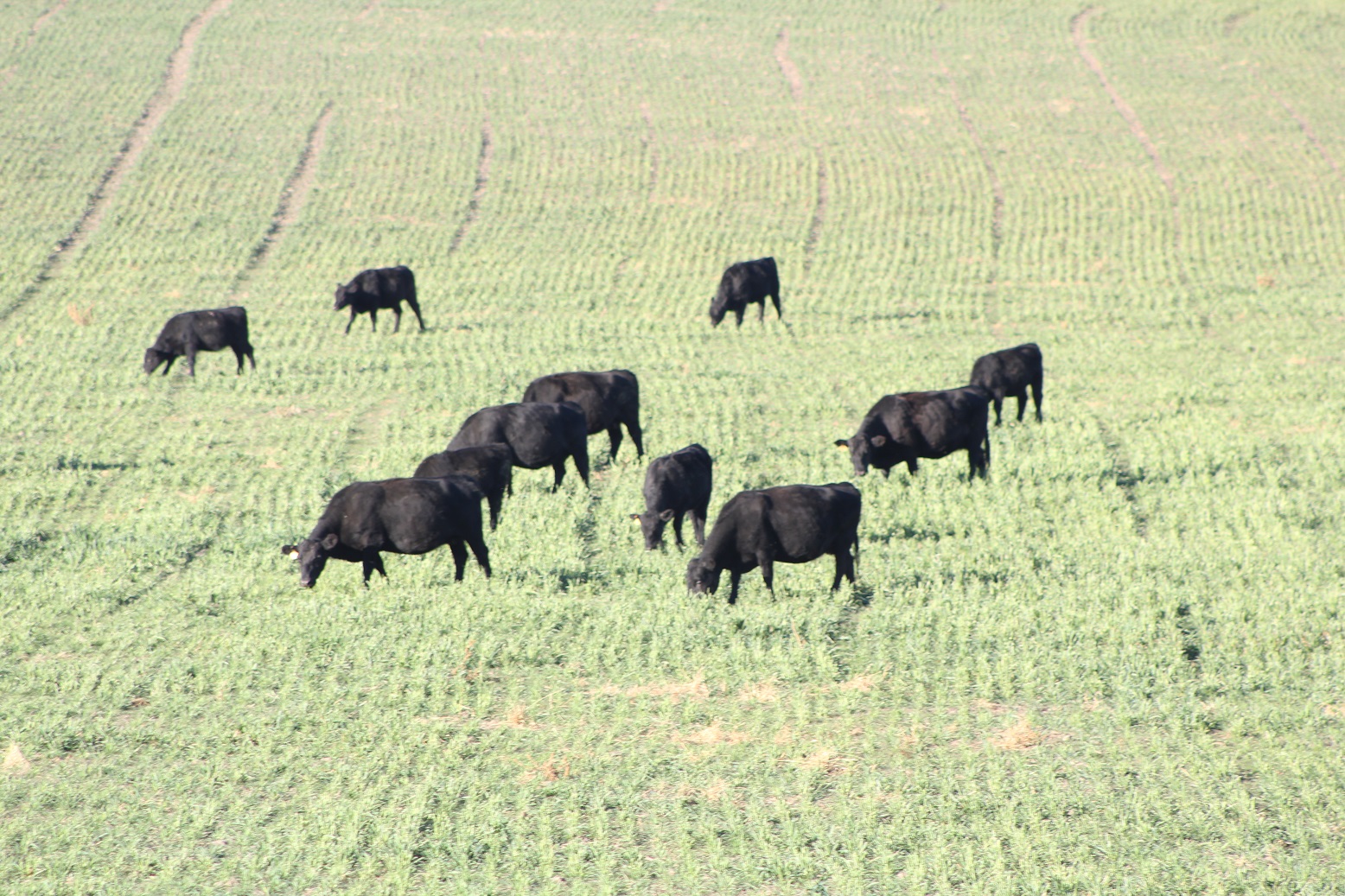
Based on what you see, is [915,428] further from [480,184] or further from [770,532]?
[480,184]

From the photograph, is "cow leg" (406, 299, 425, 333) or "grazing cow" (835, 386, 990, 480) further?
"cow leg" (406, 299, 425, 333)

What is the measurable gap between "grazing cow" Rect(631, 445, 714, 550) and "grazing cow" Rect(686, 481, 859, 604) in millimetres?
1492

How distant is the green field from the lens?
10.0 metres

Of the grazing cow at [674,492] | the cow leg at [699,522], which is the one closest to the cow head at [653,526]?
the grazing cow at [674,492]

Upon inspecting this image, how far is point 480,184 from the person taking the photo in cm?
4844

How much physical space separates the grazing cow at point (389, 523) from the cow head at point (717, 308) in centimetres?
1836

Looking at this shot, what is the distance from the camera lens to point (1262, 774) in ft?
34.6

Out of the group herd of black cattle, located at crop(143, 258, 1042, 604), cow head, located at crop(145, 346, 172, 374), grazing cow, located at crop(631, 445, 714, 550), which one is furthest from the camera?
cow head, located at crop(145, 346, 172, 374)

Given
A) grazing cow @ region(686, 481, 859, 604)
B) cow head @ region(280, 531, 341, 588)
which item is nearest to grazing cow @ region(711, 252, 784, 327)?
grazing cow @ region(686, 481, 859, 604)

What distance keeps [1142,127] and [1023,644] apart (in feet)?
156

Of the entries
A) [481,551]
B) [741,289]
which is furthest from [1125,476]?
[741,289]

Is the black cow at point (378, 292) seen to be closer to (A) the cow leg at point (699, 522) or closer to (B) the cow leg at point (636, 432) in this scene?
(B) the cow leg at point (636, 432)

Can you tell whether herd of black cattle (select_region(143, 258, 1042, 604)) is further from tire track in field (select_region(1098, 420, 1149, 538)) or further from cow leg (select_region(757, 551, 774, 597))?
tire track in field (select_region(1098, 420, 1149, 538))

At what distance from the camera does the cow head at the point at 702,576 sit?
1386 cm
